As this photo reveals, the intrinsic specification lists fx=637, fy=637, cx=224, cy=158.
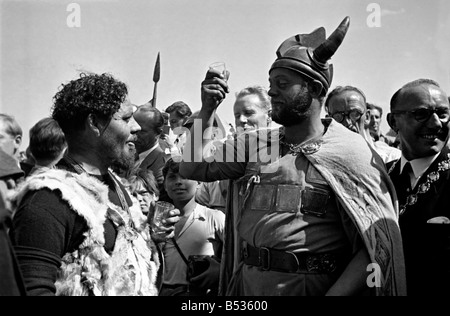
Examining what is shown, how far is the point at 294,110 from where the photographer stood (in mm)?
3738

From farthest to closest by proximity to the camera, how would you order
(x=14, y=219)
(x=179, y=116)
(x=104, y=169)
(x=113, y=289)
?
(x=179, y=116)
(x=104, y=169)
(x=113, y=289)
(x=14, y=219)

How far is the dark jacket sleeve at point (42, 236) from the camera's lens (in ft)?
8.57

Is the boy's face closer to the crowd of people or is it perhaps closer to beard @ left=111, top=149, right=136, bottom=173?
the crowd of people

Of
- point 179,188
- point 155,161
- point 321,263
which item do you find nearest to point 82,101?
point 321,263

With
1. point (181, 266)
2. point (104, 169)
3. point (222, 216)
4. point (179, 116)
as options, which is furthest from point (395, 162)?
point (179, 116)

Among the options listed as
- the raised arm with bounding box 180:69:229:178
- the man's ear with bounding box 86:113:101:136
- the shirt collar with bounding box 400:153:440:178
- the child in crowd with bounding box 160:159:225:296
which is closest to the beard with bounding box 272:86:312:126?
the raised arm with bounding box 180:69:229:178

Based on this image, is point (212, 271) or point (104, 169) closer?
point (104, 169)

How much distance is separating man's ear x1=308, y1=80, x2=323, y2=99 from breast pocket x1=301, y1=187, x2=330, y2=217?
62 cm

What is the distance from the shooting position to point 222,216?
4762 mm

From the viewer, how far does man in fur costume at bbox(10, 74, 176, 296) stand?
2674mm

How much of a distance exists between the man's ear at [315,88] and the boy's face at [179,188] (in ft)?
4.33
